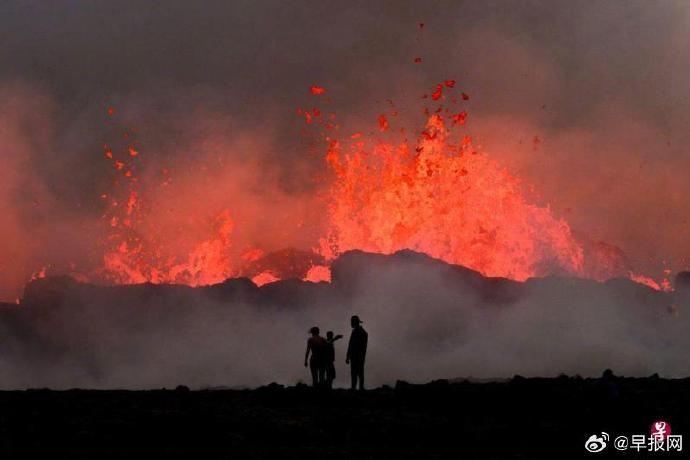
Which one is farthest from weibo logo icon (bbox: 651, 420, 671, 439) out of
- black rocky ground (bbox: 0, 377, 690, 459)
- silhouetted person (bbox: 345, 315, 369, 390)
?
silhouetted person (bbox: 345, 315, 369, 390)

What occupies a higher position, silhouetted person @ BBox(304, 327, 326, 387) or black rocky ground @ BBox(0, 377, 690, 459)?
silhouetted person @ BBox(304, 327, 326, 387)

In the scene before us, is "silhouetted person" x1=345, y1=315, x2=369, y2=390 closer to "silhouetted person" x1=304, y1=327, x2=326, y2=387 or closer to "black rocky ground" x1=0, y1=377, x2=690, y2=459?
"silhouetted person" x1=304, y1=327, x2=326, y2=387

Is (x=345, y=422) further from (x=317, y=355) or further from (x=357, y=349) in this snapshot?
(x=357, y=349)

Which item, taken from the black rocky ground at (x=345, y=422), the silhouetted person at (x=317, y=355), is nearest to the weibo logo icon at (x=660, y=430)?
the black rocky ground at (x=345, y=422)

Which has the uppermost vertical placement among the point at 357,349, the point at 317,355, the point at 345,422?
the point at 357,349

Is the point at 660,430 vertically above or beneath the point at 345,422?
beneath

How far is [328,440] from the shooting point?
79.5 feet

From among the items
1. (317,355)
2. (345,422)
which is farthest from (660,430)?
(317,355)

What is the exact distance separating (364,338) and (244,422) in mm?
8218

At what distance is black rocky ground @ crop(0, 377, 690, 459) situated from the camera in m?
22.9

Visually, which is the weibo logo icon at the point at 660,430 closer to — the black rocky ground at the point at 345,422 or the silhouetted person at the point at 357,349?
the black rocky ground at the point at 345,422

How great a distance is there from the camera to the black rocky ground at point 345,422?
22906 millimetres

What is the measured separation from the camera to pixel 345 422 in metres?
26.3

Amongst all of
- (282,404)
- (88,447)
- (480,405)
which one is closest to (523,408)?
(480,405)
